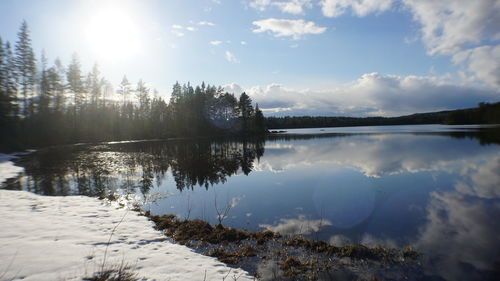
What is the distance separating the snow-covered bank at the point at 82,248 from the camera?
4.93 meters

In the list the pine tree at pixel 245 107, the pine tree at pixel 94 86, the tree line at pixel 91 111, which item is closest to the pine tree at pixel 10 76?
the tree line at pixel 91 111

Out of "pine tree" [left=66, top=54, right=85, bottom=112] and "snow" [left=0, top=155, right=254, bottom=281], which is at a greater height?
"pine tree" [left=66, top=54, right=85, bottom=112]

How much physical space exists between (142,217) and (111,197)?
4.02 meters

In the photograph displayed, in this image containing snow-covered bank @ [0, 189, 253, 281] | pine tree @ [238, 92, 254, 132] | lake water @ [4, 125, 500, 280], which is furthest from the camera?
pine tree @ [238, 92, 254, 132]

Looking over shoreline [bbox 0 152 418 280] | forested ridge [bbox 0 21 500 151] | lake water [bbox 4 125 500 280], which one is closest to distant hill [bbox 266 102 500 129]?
forested ridge [bbox 0 21 500 151]

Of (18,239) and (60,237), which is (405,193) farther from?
(18,239)

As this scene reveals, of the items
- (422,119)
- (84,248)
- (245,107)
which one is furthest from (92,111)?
(422,119)

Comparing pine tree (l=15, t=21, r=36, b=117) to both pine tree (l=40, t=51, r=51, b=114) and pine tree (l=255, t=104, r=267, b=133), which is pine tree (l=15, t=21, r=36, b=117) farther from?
pine tree (l=255, t=104, r=267, b=133)

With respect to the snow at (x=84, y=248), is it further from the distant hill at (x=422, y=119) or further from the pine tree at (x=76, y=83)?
the distant hill at (x=422, y=119)

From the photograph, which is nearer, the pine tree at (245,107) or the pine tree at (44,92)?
the pine tree at (44,92)

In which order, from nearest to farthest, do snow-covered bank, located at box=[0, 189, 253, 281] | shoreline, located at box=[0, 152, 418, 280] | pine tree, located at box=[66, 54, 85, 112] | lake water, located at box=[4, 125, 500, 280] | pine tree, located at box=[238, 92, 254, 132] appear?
snow-covered bank, located at box=[0, 189, 253, 281]
shoreline, located at box=[0, 152, 418, 280]
lake water, located at box=[4, 125, 500, 280]
pine tree, located at box=[66, 54, 85, 112]
pine tree, located at box=[238, 92, 254, 132]

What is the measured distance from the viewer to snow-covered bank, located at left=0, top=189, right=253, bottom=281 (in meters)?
4.93

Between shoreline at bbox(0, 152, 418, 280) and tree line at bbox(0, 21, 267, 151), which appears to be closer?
shoreline at bbox(0, 152, 418, 280)

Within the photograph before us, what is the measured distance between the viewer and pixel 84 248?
6133 millimetres
